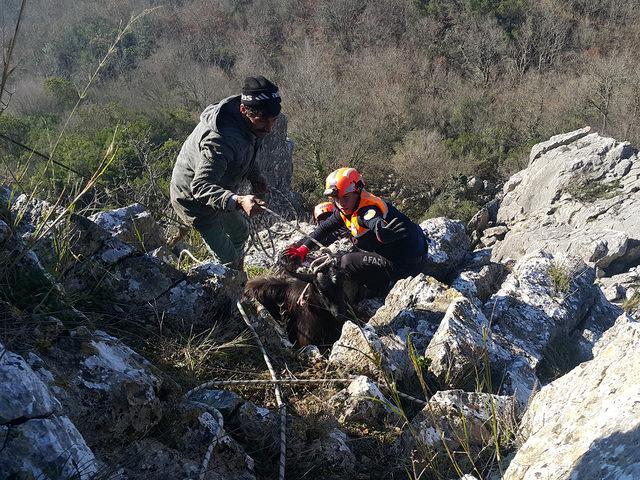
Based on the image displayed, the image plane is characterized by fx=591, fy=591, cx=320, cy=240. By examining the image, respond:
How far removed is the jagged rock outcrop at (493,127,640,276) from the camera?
27.7 feet

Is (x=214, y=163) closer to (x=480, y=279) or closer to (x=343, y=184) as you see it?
(x=343, y=184)

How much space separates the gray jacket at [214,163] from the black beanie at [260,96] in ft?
0.50

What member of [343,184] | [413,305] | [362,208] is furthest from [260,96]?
[413,305]

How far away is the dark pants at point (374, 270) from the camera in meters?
4.29

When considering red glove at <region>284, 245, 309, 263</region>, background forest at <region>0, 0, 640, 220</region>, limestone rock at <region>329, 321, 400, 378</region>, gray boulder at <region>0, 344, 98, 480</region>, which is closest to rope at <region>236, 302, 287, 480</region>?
limestone rock at <region>329, 321, 400, 378</region>

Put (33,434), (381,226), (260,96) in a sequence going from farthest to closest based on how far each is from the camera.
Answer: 1. (381,226)
2. (260,96)
3. (33,434)

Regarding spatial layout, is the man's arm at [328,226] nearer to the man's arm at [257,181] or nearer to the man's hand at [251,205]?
the man's arm at [257,181]

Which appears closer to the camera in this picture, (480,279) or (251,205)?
(251,205)

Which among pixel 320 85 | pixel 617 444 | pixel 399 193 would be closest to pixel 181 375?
pixel 617 444

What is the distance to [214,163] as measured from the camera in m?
3.36

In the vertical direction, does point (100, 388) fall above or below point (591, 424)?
above

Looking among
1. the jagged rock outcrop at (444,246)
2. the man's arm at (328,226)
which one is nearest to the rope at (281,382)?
the man's arm at (328,226)

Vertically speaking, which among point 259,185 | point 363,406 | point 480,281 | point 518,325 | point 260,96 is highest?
point 260,96

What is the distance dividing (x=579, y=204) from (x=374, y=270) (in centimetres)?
779
